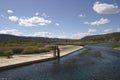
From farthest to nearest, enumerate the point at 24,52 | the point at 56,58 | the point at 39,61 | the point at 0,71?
the point at 24,52 → the point at 56,58 → the point at 39,61 → the point at 0,71

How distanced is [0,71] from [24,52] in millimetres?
20449

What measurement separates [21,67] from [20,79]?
6.37 m

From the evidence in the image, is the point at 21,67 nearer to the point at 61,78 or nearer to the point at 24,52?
the point at 61,78

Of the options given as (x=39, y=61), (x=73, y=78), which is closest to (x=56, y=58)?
(x=39, y=61)

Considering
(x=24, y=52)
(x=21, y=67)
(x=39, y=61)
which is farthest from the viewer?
(x=24, y=52)

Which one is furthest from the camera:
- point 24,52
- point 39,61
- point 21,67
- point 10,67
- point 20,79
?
point 24,52

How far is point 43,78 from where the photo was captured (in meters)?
19.3

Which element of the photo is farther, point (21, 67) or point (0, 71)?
point (21, 67)

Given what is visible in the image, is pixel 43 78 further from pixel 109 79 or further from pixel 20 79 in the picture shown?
pixel 109 79

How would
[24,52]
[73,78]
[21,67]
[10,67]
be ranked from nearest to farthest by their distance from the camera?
[73,78] → [10,67] → [21,67] → [24,52]

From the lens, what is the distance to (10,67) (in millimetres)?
22984

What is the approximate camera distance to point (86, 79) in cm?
1922

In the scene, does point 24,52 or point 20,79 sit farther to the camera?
point 24,52

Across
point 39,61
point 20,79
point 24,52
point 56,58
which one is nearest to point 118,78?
point 20,79
